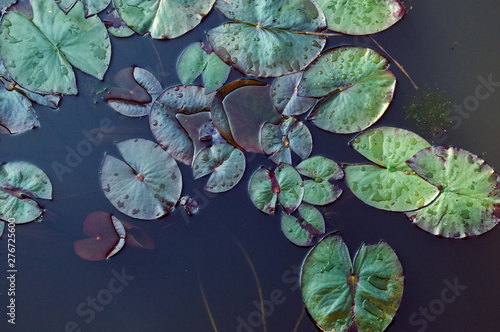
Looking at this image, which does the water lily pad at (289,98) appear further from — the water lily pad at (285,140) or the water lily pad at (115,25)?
the water lily pad at (115,25)

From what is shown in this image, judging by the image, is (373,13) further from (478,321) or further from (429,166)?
(478,321)

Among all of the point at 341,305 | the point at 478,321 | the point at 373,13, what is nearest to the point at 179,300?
the point at 341,305

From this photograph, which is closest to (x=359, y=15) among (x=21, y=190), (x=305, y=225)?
(x=305, y=225)

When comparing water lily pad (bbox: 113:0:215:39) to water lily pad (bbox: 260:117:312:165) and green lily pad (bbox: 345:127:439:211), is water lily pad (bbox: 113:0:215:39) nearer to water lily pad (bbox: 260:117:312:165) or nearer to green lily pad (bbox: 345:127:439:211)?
water lily pad (bbox: 260:117:312:165)

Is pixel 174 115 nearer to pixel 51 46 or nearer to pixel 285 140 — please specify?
pixel 285 140

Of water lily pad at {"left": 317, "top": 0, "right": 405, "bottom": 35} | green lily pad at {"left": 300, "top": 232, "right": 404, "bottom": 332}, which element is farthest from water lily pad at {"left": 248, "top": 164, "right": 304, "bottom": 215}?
water lily pad at {"left": 317, "top": 0, "right": 405, "bottom": 35}

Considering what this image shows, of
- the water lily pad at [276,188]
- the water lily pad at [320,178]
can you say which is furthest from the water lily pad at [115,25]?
the water lily pad at [320,178]
